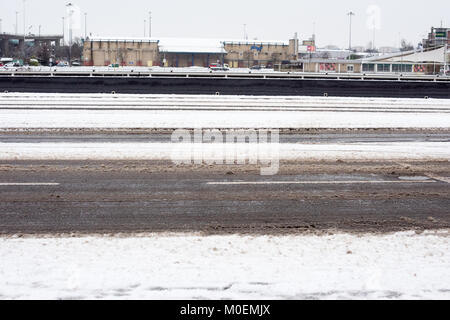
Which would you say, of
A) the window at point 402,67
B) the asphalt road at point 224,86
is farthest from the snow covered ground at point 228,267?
the window at point 402,67

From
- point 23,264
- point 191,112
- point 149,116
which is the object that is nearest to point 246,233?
point 23,264

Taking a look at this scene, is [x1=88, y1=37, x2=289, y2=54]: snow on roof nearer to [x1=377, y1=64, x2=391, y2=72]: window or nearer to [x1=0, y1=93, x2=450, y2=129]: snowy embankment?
[x1=377, y1=64, x2=391, y2=72]: window

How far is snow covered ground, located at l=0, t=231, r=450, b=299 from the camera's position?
5.32 metres

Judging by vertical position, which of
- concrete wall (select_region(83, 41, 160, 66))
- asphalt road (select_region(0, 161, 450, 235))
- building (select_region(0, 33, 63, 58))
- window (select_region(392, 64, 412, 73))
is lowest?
asphalt road (select_region(0, 161, 450, 235))

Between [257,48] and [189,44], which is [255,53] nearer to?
[257,48]

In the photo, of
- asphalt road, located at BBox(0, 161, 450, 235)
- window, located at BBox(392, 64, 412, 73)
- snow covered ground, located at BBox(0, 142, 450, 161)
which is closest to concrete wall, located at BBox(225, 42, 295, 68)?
window, located at BBox(392, 64, 412, 73)

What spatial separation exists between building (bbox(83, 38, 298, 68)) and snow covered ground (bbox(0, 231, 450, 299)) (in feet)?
269

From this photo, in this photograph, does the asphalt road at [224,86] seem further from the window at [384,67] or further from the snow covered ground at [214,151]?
the window at [384,67]

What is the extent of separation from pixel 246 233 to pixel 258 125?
12996 millimetres

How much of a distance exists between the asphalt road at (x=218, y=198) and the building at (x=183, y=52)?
77.4 m

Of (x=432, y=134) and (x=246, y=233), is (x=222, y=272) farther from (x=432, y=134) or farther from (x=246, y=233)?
(x=432, y=134)

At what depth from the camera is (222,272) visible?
580 cm

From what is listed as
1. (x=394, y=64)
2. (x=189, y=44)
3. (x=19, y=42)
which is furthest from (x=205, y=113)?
(x=19, y=42)

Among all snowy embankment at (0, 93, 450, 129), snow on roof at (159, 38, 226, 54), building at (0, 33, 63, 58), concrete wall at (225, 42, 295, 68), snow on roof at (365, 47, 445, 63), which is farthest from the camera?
building at (0, 33, 63, 58)
